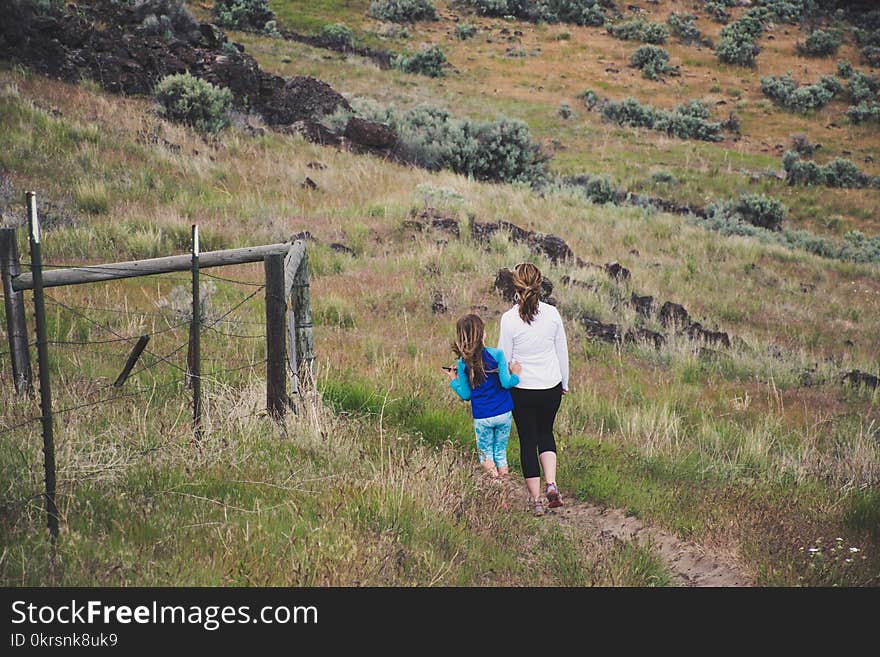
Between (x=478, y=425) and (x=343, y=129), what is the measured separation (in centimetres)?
1717

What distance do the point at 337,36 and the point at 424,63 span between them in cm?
492

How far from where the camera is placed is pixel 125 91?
18.6 meters

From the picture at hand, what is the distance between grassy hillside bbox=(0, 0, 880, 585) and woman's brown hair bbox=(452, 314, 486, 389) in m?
0.66

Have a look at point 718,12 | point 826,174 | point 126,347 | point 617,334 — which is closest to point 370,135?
point 617,334

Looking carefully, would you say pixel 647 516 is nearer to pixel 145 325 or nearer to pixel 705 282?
pixel 145 325

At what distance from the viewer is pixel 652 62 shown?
39094mm

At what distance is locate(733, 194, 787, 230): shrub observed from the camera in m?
23.3

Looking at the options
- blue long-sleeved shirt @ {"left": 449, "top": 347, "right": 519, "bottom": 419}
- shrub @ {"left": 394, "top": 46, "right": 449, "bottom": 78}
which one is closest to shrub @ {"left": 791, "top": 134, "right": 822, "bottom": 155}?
shrub @ {"left": 394, "top": 46, "right": 449, "bottom": 78}

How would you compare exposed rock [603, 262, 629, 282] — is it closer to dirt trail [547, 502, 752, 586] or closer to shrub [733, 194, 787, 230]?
dirt trail [547, 502, 752, 586]

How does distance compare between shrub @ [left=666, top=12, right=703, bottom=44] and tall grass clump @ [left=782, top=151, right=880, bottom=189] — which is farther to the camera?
shrub @ [left=666, top=12, right=703, bottom=44]

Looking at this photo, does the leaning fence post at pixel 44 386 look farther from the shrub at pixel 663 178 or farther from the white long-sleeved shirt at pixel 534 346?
the shrub at pixel 663 178

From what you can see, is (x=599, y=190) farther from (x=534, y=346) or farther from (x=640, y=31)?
(x=640, y=31)

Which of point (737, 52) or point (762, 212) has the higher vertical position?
point (737, 52)

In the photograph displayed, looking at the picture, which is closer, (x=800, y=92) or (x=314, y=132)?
(x=314, y=132)
